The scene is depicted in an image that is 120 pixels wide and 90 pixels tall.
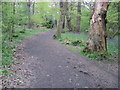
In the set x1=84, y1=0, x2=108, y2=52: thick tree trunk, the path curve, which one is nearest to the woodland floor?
the path curve

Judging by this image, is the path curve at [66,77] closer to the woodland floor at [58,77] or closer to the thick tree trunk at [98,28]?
the woodland floor at [58,77]

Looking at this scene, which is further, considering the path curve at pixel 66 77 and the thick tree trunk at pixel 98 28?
the thick tree trunk at pixel 98 28

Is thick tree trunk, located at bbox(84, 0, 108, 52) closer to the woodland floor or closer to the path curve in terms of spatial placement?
the woodland floor

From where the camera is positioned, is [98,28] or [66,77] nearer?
[66,77]

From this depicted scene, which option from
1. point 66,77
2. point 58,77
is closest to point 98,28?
point 66,77

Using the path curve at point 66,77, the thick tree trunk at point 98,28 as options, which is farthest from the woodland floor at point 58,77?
the thick tree trunk at point 98,28

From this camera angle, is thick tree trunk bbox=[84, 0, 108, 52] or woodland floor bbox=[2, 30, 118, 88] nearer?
woodland floor bbox=[2, 30, 118, 88]

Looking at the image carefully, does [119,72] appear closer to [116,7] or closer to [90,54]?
[90,54]

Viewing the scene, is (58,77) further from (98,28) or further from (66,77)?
(98,28)

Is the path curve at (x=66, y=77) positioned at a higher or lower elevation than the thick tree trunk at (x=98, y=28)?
lower

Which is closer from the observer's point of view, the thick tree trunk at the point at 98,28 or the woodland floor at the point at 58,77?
the woodland floor at the point at 58,77

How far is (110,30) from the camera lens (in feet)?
46.1

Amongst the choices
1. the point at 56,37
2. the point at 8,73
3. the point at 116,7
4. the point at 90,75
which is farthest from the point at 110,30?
the point at 8,73

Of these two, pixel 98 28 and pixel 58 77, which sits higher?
pixel 98 28
